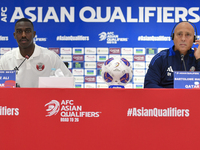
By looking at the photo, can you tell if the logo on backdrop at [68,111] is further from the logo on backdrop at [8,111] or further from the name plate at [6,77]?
the name plate at [6,77]

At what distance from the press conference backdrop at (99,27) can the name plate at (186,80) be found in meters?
2.90

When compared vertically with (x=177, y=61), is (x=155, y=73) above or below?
below

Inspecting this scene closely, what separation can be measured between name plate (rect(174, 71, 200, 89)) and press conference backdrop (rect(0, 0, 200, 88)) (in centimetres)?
290

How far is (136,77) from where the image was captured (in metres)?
4.35

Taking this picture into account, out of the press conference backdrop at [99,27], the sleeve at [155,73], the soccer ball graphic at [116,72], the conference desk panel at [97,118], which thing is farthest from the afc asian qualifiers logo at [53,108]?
the press conference backdrop at [99,27]

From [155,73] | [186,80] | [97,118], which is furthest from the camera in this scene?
[155,73]

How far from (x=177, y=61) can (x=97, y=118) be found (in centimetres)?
116

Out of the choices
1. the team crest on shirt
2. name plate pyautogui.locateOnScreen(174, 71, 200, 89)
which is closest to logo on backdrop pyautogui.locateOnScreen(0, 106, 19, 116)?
name plate pyautogui.locateOnScreen(174, 71, 200, 89)

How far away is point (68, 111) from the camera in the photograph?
1247mm

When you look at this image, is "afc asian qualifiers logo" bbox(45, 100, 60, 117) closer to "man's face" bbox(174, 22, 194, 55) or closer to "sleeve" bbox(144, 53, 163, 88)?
"sleeve" bbox(144, 53, 163, 88)

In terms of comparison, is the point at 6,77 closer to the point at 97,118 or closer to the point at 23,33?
the point at 97,118

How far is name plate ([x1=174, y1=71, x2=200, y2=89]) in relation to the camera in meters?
1.43

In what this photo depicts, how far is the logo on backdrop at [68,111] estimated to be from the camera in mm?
1242

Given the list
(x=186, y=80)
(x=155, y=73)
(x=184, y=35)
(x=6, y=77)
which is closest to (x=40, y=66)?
(x=6, y=77)
